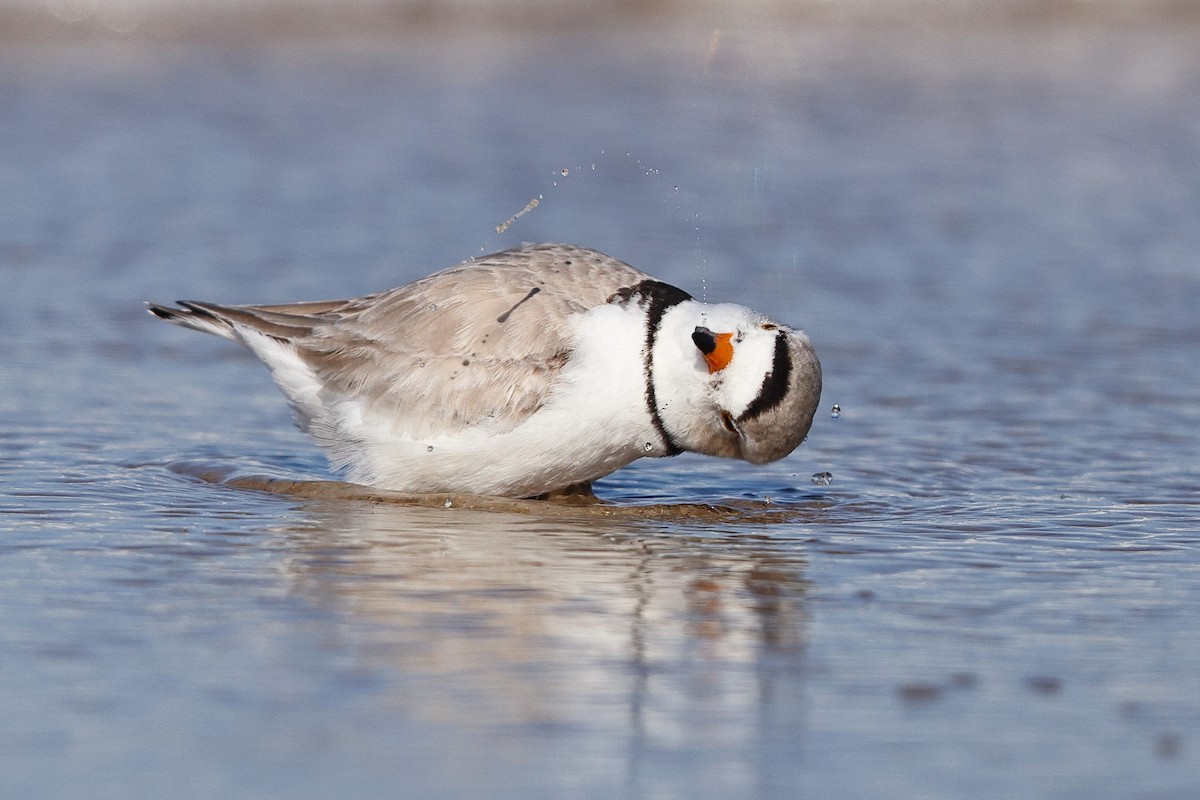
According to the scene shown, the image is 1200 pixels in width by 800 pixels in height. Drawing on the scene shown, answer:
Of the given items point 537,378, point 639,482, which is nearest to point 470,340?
point 537,378

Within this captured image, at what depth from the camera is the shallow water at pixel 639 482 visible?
4.33 meters

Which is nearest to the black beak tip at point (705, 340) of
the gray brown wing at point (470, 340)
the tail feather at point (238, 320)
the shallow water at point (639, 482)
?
the gray brown wing at point (470, 340)

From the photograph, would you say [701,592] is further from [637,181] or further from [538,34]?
[538,34]

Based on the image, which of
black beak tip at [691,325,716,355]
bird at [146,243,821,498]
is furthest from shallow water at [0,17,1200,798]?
black beak tip at [691,325,716,355]

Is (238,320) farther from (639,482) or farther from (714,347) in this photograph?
(714,347)

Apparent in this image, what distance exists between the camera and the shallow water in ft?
14.2

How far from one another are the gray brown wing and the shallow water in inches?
18.4

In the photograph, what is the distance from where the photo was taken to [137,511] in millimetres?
6773

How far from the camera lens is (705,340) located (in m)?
6.50

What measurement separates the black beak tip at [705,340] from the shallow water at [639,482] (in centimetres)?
73

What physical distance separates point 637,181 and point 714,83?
4.92m

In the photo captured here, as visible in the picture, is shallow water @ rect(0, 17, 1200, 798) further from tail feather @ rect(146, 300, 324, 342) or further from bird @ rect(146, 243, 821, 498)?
tail feather @ rect(146, 300, 324, 342)

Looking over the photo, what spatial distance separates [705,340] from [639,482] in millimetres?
1534

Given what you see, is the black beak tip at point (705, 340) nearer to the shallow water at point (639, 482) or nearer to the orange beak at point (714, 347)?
the orange beak at point (714, 347)
